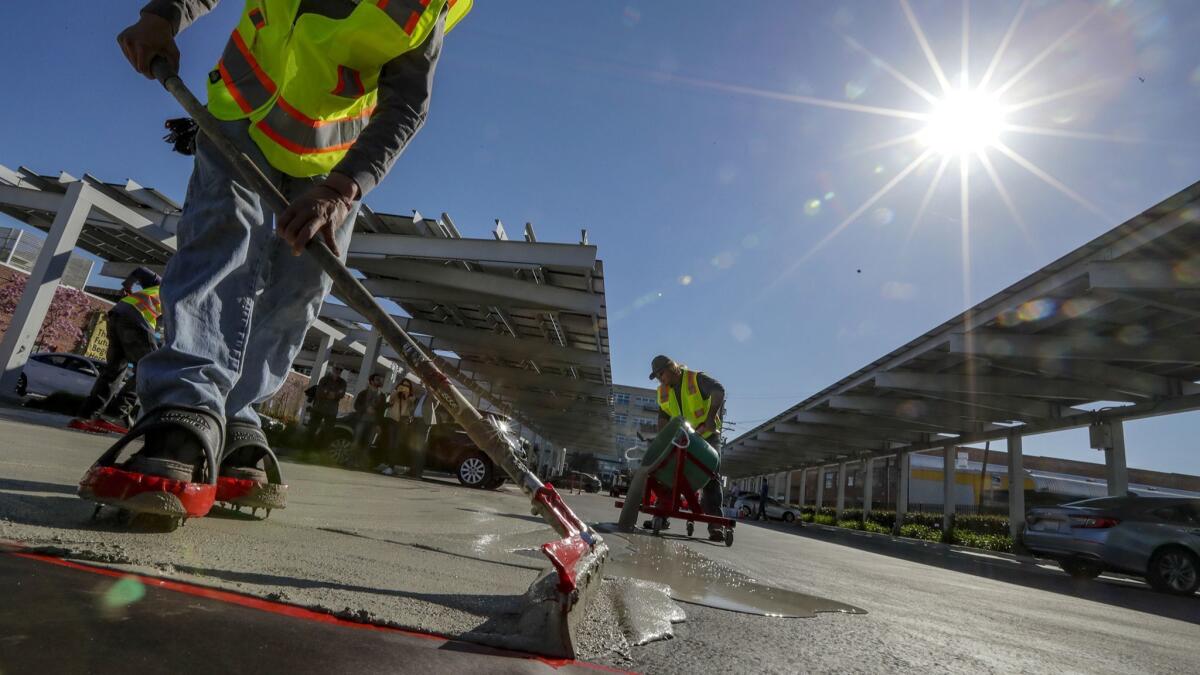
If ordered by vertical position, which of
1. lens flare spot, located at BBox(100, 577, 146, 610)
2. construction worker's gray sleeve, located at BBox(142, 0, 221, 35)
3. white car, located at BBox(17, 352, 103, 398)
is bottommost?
lens flare spot, located at BBox(100, 577, 146, 610)

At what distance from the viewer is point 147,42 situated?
65.1 inches

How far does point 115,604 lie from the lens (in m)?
0.76

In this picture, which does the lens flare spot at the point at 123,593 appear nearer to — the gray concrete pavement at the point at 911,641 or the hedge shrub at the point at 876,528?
the gray concrete pavement at the point at 911,641

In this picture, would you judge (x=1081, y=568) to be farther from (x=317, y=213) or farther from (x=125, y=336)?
(x=125, y=336)

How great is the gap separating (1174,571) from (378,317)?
1085 cm

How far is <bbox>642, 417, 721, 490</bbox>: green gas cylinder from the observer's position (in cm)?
504

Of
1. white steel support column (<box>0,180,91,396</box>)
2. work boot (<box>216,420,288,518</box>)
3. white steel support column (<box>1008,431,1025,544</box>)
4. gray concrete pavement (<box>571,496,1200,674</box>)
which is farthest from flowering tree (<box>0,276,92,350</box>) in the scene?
white steel support column (<box>1008,431,1025,544</box>)

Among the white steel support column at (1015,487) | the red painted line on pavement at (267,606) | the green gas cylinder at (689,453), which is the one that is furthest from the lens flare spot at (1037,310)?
the red painted line on pavement at (267,606)

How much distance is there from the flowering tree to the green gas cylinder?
14357 mm

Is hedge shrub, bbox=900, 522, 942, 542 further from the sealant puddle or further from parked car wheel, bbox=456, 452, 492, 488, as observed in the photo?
the sealant puddle

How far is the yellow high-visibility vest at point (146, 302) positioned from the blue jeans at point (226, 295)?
5.09 m

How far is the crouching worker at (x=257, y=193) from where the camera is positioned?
57.1 inches

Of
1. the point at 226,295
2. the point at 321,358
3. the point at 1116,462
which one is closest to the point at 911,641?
the point at 226,295

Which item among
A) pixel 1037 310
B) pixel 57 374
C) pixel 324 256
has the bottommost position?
pixel 57 374
